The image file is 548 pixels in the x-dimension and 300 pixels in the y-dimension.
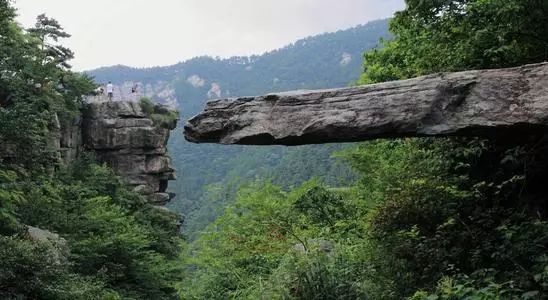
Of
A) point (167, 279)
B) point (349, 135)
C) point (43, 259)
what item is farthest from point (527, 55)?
point (167, 279)

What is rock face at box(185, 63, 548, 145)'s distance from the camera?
4.38 m

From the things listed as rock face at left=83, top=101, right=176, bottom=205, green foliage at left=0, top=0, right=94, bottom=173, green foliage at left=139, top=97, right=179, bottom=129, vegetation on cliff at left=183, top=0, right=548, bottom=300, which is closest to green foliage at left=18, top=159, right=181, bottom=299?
green foliage at left=0, top=0, right=94, bottom=173

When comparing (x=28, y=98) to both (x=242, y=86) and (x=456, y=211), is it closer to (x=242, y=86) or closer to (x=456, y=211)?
(x=456, y=211)

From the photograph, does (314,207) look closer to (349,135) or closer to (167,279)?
(167,279)

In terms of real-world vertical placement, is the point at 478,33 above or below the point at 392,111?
above

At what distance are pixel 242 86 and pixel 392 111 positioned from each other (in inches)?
4326

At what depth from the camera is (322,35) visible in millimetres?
136875

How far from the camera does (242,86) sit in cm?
11338

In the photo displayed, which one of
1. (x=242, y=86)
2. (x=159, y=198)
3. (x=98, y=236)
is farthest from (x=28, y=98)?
(x=242, y=86)

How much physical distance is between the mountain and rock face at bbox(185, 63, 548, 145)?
27590mm

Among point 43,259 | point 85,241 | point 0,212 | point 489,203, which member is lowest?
point 85,241

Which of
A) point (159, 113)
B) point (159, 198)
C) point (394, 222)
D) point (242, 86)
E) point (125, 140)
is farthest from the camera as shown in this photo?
point (242, 86)

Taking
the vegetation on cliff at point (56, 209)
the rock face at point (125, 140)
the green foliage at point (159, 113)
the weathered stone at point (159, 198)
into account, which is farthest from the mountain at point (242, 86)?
the vegetation on cliff at point (56, 209)

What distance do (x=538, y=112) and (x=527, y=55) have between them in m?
1.24
